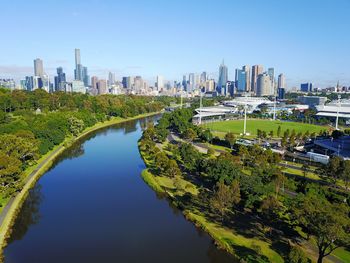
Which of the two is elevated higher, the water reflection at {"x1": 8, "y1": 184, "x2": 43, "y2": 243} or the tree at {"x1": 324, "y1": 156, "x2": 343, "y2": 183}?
the tree at {"x1": 324, "y1": 156, "x2": 343, "y2": 183}

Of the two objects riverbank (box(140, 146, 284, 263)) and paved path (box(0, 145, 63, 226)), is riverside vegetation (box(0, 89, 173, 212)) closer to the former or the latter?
paved path (box(0, 145, 63, 226))

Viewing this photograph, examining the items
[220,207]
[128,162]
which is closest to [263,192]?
[220,207]

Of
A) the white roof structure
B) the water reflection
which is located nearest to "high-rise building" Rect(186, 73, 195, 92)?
the white roof structure

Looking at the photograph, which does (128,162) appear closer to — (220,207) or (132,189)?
(132,189)

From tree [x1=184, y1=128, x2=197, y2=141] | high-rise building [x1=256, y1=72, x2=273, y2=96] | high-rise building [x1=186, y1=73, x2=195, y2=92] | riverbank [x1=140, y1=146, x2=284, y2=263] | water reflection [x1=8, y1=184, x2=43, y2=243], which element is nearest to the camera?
riverbank [x1=140, y1=146, x2=284, y2=263]

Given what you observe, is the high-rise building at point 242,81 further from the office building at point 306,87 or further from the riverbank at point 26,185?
the riverbank at point 26,185

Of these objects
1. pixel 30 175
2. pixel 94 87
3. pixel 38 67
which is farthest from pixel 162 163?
pixel 38 67

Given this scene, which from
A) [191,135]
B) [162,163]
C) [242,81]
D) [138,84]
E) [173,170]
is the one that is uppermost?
[242,81]

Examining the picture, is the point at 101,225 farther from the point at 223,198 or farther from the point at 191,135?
the point at 191,135
